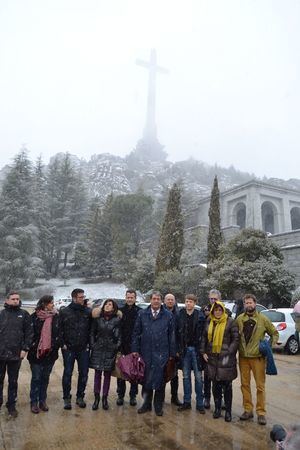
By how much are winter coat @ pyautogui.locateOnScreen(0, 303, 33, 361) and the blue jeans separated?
222cm

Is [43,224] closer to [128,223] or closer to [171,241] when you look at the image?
[128,223]

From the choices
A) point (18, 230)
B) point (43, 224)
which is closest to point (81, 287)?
point (18, 230)

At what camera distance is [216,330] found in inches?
Answer: 198

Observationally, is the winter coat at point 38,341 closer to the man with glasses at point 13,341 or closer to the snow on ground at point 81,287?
the man with glasses at point 13,341

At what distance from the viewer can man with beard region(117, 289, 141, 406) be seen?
17.5ft

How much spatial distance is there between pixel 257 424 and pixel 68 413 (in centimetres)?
241

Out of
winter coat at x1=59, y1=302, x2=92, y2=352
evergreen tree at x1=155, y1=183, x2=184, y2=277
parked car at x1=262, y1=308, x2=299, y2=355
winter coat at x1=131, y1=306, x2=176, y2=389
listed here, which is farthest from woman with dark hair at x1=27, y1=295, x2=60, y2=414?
evergreen tree at x1=155, y1=183, x2=184, y2=277

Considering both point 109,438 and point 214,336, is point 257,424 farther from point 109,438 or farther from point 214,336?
point 109,438

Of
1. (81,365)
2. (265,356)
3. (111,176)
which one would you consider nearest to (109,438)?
(81,365)

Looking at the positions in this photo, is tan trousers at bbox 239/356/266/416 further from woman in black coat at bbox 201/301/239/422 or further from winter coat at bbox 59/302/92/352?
winter coat at bbox 59/302/92/352

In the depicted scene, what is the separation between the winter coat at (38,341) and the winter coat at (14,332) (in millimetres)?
112

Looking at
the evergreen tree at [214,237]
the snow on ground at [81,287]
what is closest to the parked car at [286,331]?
the evergreen tree at [214,237]

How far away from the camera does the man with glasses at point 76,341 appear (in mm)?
5207

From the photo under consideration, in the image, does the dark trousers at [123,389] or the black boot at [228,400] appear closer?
the black boot at [228,400]
